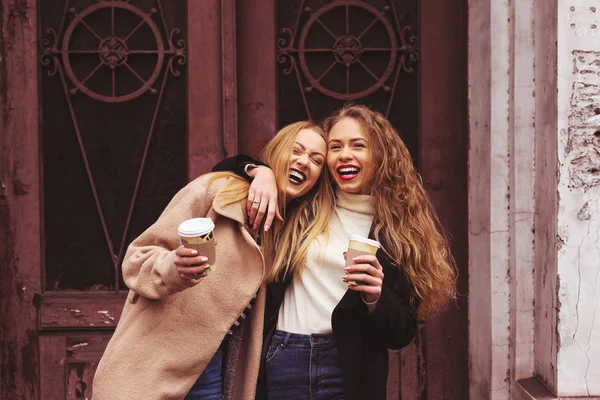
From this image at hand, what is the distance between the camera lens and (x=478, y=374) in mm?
3648

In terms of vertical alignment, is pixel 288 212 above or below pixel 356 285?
above

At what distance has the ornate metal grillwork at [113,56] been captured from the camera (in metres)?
3.79

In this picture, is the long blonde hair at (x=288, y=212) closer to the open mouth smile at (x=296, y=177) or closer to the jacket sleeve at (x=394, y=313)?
the open mouth smile at (x=296, y=177)

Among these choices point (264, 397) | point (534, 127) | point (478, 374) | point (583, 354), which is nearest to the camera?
point (264, 397)

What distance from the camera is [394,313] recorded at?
8.26 ft

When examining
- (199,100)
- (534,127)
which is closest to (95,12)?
(199,100)

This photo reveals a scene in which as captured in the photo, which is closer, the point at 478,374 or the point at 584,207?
the point at 584,207

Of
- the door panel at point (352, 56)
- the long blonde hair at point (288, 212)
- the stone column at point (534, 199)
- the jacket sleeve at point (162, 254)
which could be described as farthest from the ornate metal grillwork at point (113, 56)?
the stone column at point (534, 199)

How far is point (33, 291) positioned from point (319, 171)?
188cm

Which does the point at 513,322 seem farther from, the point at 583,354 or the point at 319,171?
the point at 319,171

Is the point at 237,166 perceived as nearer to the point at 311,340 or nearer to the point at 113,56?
the point at 311,340

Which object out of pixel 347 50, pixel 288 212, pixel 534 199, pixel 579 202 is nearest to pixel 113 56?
pixel 347 50

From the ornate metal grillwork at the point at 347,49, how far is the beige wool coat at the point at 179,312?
54.8 inches

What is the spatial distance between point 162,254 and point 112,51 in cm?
176
